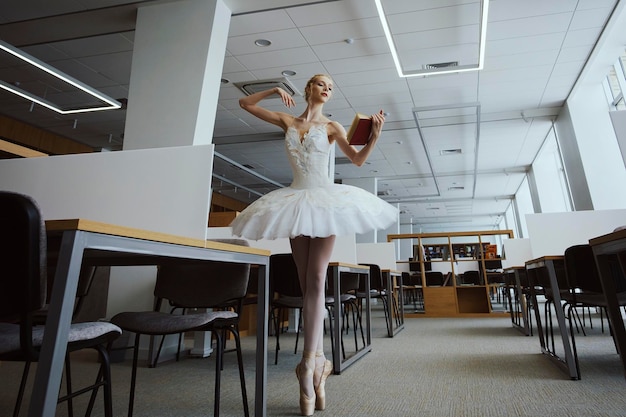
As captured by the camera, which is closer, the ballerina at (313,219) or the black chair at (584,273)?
the ballerina at (313,219)

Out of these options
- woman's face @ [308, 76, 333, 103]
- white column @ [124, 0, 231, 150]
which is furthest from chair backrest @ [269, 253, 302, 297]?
white column @ [124, 0, 231, 150]

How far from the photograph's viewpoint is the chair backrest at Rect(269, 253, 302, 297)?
2.71m

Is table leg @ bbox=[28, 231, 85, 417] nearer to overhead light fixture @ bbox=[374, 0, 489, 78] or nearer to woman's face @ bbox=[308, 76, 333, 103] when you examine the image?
woman's face @ bbox=[308, 76, 333, 103]

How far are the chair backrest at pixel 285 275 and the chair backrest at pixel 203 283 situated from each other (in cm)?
72

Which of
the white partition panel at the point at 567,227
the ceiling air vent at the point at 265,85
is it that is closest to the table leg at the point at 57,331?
the white partition panel at the point at 567,227

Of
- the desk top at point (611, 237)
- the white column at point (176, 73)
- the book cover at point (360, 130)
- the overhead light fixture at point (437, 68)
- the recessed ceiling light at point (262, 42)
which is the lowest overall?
the desk top at point (611, 237)

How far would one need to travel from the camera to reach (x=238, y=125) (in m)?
7.06

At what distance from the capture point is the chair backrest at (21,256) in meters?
0.77

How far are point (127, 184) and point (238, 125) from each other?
527cm

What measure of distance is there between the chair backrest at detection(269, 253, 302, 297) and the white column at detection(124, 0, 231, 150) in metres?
1.37

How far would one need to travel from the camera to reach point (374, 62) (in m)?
5.07

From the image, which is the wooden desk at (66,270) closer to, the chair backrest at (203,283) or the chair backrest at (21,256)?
the chair backrest at (21,256)

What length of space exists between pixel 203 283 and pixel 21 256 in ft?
4.14

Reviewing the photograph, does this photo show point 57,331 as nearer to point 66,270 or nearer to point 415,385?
point 66,270
